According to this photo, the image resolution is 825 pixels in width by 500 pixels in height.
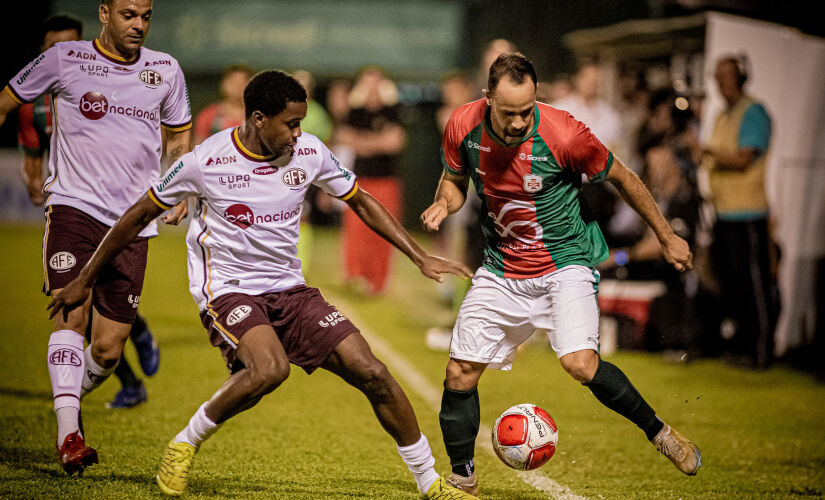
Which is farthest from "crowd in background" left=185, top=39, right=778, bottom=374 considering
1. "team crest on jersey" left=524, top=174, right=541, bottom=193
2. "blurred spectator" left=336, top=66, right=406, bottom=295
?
"team crest on jersey" left=524, top=174, right=541, bottom=193

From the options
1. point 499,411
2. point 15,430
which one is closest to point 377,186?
point 499,411

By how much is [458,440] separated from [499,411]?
2.33 meters

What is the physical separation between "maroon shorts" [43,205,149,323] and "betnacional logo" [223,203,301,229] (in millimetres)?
883

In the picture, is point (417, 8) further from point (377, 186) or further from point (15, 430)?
point (15, 430)

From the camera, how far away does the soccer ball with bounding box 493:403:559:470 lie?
16.5 ft

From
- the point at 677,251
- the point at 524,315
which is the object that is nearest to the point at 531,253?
the point at 524,315

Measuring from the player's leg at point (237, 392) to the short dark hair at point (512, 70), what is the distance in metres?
1.67

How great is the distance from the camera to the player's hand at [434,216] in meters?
4.73

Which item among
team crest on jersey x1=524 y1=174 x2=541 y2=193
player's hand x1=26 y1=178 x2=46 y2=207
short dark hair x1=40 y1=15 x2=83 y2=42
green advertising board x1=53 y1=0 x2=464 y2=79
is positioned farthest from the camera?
green advertising board x1=53 y1=0 x2=464 y2=79

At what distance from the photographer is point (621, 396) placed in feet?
16.3

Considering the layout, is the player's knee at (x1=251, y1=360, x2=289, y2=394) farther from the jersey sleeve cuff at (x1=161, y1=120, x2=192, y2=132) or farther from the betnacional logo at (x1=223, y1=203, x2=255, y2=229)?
the jersey sleeve cuff at (x1=161, y1=120, x2=192, y2=132)

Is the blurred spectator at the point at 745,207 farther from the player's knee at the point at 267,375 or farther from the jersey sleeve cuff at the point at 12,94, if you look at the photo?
the jersey sleeve cuff at the point at 12,94

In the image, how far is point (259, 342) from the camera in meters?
4.70

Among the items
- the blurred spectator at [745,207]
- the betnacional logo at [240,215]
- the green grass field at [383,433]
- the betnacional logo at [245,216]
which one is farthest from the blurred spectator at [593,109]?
the betnacional logo at [240,215]
